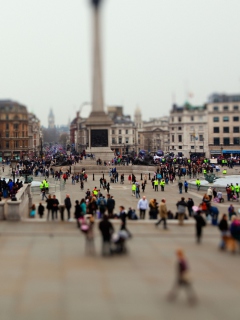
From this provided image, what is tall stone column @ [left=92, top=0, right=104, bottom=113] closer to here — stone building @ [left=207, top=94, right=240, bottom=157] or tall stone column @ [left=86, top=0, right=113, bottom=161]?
tall stone column @ [left=86, top=0, right=113, bottom=161]

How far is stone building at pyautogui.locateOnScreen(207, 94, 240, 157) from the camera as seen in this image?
97625mm

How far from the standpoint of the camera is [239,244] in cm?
1273

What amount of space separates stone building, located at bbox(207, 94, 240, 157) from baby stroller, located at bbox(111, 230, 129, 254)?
284 ft

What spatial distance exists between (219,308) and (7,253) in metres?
6.78

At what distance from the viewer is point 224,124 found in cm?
9931

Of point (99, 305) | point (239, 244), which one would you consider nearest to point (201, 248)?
point (239, 244)

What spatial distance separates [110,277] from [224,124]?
92732 millimetres

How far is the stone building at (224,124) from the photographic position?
97625 millimetres

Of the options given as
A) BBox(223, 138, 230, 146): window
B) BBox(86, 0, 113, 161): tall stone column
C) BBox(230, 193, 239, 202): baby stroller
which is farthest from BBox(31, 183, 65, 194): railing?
BBox(223, 138, 230, 146): window

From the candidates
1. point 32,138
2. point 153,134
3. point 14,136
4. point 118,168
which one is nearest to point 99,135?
point 118,168

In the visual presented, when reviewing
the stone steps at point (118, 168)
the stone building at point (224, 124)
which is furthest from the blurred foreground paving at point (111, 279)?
the stone building at point (224, 124)

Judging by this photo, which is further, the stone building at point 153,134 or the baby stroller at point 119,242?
the stone building at point 153,134

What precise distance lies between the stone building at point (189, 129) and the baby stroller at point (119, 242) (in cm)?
8800

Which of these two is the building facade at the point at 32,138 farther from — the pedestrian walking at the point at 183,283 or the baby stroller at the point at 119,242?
the pedestrian walking at the point at 183,283
